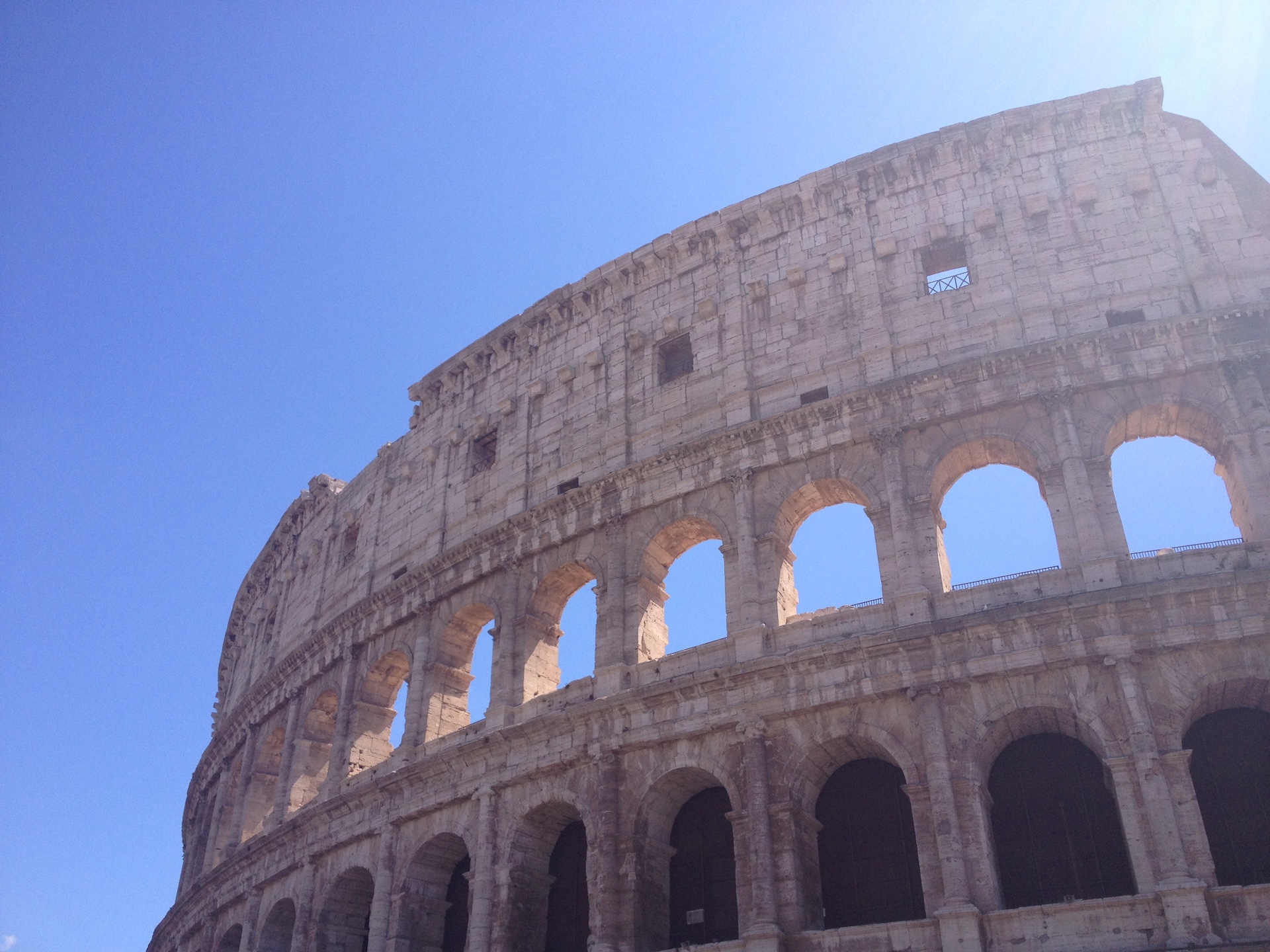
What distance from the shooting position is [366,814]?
2103 cm

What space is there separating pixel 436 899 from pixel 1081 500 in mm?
12732

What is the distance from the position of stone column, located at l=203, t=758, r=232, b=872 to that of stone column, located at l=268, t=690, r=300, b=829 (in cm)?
289

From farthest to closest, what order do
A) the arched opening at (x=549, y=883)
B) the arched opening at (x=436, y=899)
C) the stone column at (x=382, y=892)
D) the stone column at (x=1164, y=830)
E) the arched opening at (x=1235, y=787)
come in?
1. the arched opening at (x=436, y=899)
2. the stone column at (x=382, y=892)
3. the arched opening at (x=549, y=883)
4. the arched opening at (x=1235, y=787)
5. the stone column at (x=1164, y=830)

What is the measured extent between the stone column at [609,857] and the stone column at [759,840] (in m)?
2.17

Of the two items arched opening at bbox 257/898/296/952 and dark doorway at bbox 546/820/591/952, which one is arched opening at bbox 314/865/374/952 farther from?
dark doorway at bbox 546/820/591/952

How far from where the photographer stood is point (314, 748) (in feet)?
83.4

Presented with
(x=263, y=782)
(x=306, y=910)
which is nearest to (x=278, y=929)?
(x=306, y=910)

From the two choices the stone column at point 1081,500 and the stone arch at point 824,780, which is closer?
the stone arch at point 824,780

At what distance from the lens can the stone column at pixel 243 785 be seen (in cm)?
2642

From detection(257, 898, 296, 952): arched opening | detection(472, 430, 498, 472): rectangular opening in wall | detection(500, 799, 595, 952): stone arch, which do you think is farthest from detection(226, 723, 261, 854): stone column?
detection(500, 799, 595, 952): stone arch

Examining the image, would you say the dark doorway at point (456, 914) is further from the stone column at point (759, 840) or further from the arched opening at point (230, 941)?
the arched opening at point (230, 941)

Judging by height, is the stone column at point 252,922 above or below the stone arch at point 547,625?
below

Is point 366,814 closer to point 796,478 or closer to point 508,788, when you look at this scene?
point 508,788

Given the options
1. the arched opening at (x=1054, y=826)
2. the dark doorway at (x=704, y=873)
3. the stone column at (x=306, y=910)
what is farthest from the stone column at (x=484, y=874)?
the arched opening at (x=1054, y=826)
